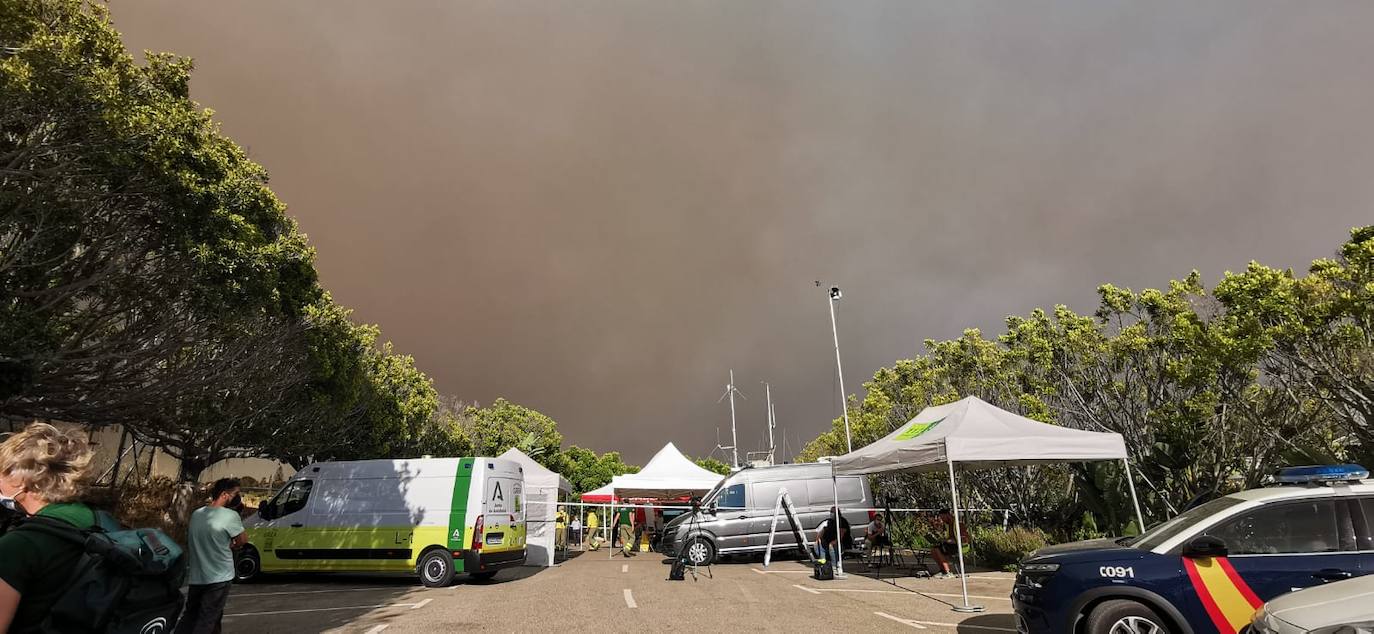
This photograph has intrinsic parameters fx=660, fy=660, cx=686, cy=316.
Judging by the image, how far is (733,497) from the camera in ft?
60.4

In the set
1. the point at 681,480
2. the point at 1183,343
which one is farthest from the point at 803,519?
the point at 1183,343

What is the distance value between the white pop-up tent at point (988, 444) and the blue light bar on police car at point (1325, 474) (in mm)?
4247

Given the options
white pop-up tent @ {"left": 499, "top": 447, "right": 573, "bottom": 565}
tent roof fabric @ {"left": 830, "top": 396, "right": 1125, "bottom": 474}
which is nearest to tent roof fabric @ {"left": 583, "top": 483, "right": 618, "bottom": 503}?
white pop-up tent @ {"left": 499, "top": 447, "right": 573, "bottom": 565}

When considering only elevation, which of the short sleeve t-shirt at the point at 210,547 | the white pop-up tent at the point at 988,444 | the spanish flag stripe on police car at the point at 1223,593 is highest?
the white pop-up tent at the point at 988,444

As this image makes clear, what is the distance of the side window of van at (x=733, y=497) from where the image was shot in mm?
18359

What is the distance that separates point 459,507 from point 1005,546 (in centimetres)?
1211

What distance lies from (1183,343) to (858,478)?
Answer: 29.1 ft

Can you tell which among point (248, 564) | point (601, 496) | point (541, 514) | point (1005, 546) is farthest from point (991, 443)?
point (601, 496)

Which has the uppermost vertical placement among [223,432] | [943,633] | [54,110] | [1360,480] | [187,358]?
[54,110]

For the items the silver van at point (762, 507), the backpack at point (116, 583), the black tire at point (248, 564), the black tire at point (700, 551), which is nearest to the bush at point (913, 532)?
the silver van at point (762, 507)

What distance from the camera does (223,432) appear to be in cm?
2073

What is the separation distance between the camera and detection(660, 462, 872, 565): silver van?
58.8ft

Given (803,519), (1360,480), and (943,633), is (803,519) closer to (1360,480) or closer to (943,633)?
(943,633)

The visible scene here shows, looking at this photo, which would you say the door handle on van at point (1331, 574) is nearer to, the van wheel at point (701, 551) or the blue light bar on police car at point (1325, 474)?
the blue light bar on police car at point (1325, 474)
